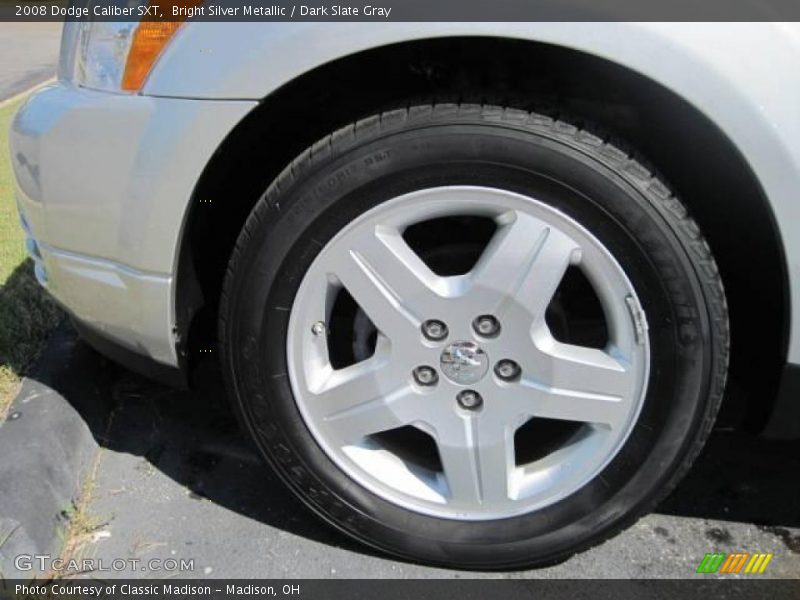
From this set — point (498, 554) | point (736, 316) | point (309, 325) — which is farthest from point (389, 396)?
point (736, 316)

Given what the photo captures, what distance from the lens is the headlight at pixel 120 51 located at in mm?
1712

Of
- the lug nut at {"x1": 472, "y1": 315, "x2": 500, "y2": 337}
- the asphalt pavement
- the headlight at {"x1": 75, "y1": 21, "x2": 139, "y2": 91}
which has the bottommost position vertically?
the asphalt pavement

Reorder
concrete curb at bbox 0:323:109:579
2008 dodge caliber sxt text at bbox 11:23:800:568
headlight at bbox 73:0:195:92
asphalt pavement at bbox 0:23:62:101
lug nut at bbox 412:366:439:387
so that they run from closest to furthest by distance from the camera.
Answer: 2008 dodge caliber sxt text at bbox 11:23:800:568
headlight at bbox 73:0:195:92
lug nut at bbox 412:366:439:387
concrete curb at bbox 0:323:109:579
asphalt pavement at bbox 0:23:62:101

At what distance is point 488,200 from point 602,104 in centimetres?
39

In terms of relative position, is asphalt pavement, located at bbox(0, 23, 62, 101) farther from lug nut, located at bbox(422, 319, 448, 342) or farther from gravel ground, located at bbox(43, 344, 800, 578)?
lug nut, located at bbox(422, 319, 448, 342)

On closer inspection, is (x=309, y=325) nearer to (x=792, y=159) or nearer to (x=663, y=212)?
(x=663, y=212)

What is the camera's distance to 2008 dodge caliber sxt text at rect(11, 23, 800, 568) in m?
1.61

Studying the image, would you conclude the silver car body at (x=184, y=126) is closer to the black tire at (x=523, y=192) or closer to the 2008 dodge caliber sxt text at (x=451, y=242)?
the 2008 dodge caliber sxt text at (x=451, y=242)

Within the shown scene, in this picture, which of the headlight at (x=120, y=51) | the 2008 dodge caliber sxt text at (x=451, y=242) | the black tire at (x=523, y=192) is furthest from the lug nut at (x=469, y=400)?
the headlight at (x=120, y=51)

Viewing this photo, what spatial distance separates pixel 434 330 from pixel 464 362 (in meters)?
0.11

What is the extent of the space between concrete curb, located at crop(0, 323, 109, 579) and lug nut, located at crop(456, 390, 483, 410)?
115cm

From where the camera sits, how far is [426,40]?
64.2 inches

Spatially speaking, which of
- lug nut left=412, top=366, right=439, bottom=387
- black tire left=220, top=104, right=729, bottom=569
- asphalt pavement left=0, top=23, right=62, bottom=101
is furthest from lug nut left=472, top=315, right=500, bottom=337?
asphalt pavement left=0, top=23, right=62, bottom=101

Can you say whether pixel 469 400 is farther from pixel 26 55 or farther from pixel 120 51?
pixel 26 55
